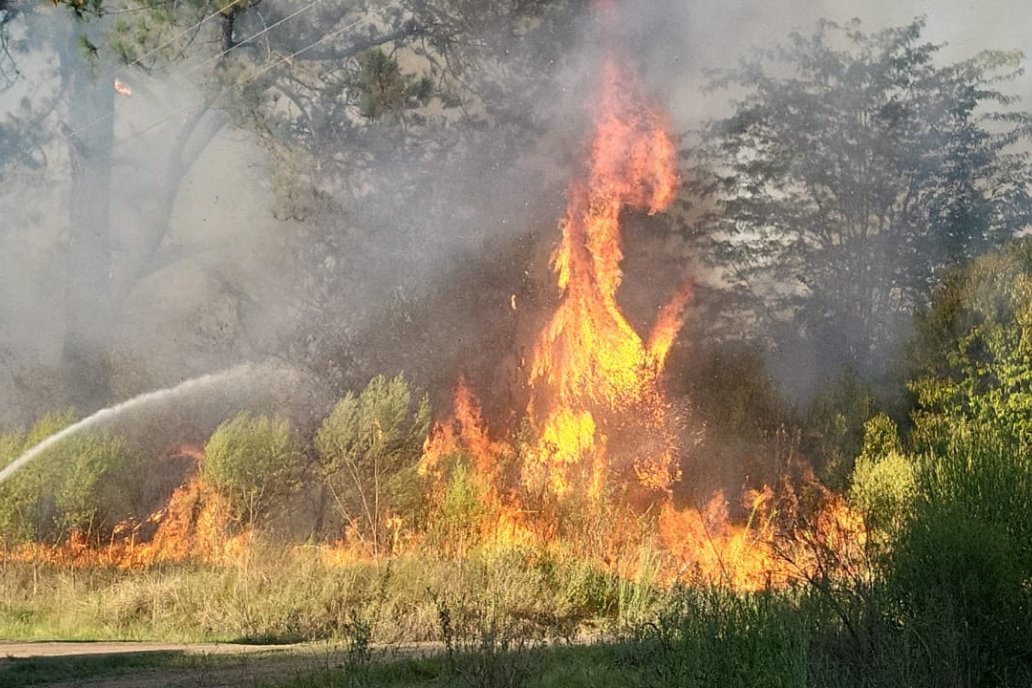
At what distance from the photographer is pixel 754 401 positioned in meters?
21.7

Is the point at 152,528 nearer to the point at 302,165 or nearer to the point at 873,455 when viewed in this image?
the point at 302,165

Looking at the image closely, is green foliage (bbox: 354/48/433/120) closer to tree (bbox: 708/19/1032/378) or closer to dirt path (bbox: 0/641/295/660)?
tree (bbox: 708/19/1032/378)

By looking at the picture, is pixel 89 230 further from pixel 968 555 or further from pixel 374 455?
pixel 968 555

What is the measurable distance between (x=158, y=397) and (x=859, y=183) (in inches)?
589

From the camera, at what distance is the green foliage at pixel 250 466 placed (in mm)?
17203

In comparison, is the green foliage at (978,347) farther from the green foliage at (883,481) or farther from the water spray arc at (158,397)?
the water spray arc at (158,397)

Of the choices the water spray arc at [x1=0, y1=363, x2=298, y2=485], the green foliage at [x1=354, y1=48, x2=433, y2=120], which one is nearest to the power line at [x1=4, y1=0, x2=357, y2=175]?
the green foliage at [x1=354, y1=48, x2=433, y2=120]

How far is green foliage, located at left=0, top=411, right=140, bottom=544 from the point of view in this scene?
54.2ft

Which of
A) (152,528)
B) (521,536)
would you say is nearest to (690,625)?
(521,536)

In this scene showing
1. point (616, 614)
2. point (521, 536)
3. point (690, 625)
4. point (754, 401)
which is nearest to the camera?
point (690, 625)

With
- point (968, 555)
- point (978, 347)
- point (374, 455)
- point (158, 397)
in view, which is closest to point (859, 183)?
point (978, 347)

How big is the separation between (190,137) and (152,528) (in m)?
9.41

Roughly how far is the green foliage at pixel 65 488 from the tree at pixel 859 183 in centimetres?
1284

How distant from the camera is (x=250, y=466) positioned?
57.8ft
